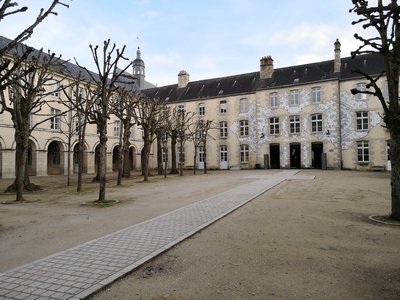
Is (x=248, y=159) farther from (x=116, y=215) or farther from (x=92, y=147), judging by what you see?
(x=116, y=215)

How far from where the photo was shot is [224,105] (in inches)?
1497

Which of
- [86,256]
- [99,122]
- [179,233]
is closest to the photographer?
[86,256]

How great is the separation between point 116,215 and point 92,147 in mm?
25420

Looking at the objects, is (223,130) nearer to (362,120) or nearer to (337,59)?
(337,59)

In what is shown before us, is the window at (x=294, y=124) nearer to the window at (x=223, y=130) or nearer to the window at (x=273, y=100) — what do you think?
the window at (x=273, y=100)

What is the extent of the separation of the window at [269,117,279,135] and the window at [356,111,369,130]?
774 cm

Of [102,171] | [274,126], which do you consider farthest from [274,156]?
[102,171]

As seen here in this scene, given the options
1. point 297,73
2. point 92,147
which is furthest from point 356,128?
point 92,147

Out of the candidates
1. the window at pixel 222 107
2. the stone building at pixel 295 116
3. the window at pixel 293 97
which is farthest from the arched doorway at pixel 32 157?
the window at pixel 293 97

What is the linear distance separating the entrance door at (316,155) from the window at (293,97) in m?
4.71

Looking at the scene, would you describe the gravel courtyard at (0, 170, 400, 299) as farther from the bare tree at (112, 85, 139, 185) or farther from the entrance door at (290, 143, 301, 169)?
the entrance door at (290, 143, 301, 169)

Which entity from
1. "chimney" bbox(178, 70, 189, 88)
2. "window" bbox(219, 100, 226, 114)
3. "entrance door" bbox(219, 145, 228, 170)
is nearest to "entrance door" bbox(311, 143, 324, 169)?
"entrance door" bbox(219, 145, 228, 170)

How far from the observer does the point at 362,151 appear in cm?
3064

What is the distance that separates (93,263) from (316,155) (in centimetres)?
3174
